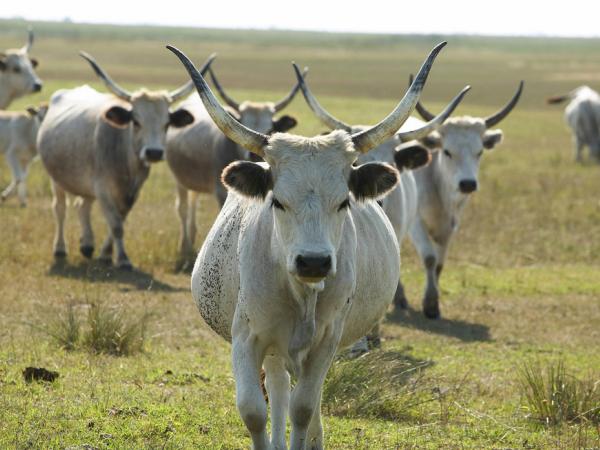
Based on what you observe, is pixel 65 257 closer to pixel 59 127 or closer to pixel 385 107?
pixel 59 127

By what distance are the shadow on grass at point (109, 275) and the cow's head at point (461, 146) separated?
311 cm

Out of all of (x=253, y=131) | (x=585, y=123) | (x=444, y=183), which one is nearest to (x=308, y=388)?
(x=253, y=131)

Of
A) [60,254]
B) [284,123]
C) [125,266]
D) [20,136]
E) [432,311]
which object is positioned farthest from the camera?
[20,136]

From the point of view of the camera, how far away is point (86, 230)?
13211mm

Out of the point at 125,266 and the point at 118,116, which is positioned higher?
the point at 118,116

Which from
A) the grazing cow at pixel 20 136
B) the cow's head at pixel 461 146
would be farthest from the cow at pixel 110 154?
the grazing cow at pixel 20 136

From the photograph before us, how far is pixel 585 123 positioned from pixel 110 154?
18.0m

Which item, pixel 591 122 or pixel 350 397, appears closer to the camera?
pixel 350 397

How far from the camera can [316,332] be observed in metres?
5.48

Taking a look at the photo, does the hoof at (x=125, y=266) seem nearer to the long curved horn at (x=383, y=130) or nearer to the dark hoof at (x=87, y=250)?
the dark hoof at (x=87, y=250)

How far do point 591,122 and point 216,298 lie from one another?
77.5 feet

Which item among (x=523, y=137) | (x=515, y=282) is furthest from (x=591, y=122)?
(x=515, y=282)

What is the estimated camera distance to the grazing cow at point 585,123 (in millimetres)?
27328

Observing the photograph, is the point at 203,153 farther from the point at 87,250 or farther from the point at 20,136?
the point at 20,136
